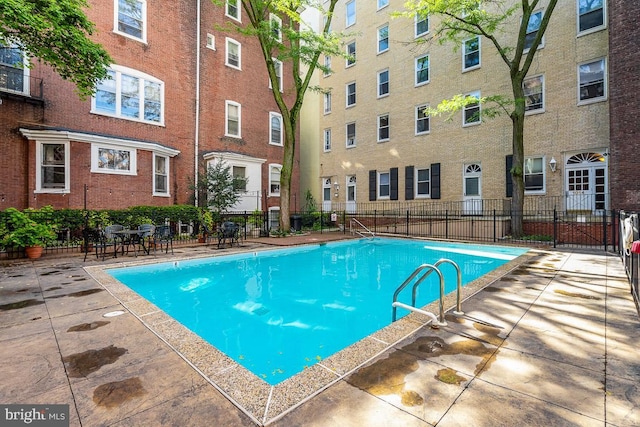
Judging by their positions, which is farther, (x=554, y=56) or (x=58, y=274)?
(x=554, y=56)

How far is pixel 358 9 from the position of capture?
21.8 metres

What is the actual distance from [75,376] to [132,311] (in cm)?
165

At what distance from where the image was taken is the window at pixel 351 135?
22391 millimetres

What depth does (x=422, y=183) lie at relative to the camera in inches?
729

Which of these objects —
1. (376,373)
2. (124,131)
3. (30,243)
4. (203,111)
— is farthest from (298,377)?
(203,111)

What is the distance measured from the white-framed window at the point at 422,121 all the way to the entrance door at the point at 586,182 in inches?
290

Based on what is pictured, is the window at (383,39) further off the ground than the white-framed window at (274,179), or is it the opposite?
the window at (383,39)

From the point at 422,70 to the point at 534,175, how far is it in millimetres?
9204

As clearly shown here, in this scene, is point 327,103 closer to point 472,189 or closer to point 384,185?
point 384,185

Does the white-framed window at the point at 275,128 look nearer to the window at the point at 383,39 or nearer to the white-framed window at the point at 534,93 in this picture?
the window at the point at 383,39

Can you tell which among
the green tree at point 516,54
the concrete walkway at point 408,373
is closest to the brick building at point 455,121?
the green tree at point 516,54

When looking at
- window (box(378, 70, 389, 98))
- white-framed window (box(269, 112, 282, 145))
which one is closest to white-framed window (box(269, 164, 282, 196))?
white-framed window (box(269, 112, 282, 145))

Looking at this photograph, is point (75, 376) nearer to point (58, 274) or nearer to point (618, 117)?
point (58, 274)

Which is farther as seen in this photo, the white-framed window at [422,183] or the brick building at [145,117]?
the white-framed window at [422,183]
